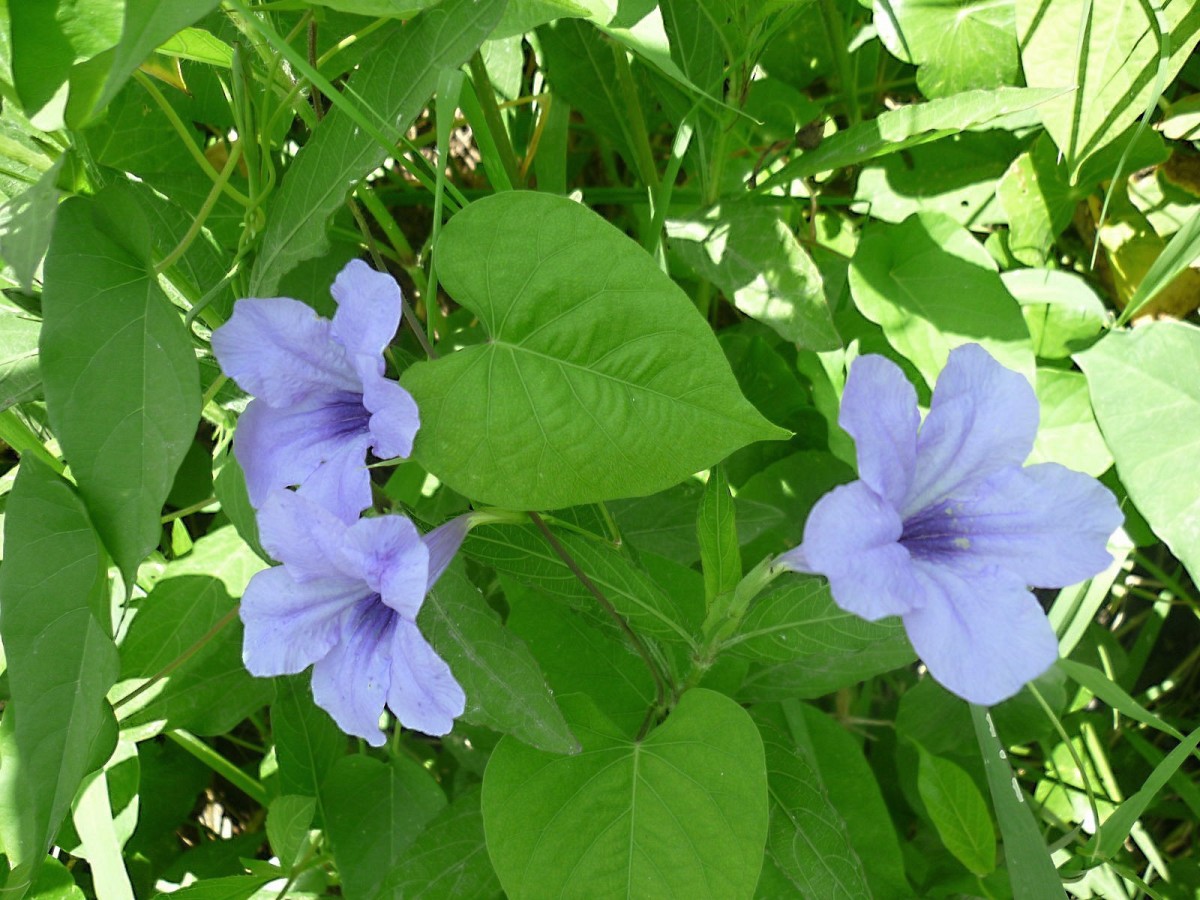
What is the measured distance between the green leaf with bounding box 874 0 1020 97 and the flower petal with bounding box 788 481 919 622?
2.17 ft

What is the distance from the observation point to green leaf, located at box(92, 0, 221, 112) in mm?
520

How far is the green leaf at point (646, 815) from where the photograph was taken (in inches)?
29.4

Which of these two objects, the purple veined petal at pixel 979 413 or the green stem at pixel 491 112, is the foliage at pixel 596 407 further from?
the purple veined petal at pixel 979 413

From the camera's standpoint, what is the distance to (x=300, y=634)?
665 millimetres

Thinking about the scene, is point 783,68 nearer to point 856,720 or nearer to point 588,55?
point 588,55

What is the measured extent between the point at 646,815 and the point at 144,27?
0.63m

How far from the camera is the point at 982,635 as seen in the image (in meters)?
0.58

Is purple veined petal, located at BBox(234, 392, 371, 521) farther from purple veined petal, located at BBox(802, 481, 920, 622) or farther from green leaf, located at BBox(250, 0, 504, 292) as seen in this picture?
purple veined petal, located at BBox(802, 481, 920, 622)

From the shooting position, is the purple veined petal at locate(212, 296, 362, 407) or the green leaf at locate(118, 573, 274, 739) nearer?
the purple veined petal at locate(212, 296, 362, 407)

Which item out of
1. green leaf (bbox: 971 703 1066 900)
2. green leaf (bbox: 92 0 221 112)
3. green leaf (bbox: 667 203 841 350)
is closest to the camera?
green leaf (bbox: 92 0 221 112)

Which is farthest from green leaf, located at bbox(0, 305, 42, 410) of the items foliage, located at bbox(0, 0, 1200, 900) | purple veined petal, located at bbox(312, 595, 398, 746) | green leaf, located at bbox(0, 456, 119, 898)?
purple veined petal, located at bbox(312, 595, 398, 746)

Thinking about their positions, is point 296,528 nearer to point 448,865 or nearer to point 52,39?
point 52,39

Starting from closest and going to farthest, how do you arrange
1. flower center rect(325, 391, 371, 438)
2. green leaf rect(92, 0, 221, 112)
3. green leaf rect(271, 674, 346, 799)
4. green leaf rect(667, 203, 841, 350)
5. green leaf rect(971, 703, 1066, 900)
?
green leaf rect(92, 0, 221, 112), flower center rect(325, 391, 371, 438), green leaf rect(971, 703, 1066, 900), green leaf rect(667, 203, 841, 350), green leaf rect(271, 674, 346, 799)

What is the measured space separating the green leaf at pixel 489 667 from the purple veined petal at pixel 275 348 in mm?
199
